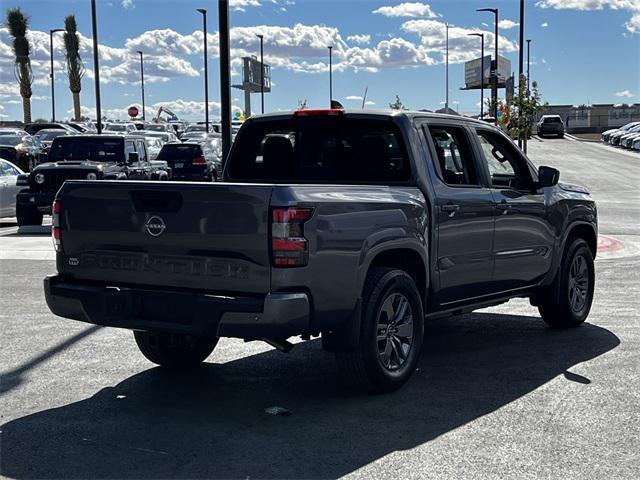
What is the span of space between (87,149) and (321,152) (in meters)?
12.9

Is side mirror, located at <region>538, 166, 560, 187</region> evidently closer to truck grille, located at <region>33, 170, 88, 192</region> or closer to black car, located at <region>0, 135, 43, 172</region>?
truck grille, located at <region>33, 170, 88, 192</region>

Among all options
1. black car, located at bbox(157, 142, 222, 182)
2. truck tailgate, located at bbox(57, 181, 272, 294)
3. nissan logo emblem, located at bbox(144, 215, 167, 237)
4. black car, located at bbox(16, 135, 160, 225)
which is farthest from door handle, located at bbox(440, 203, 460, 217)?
black car, located at bbox(157, 142, 222, 182)

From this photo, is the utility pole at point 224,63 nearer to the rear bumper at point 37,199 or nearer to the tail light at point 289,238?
the rear bumper at point 37,199

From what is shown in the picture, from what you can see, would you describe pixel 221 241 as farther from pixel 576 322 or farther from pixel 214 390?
pixel 576 322

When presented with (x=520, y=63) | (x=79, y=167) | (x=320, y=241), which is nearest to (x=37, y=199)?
(x=79, y=167)

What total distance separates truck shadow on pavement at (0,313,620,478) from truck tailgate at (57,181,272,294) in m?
0.87

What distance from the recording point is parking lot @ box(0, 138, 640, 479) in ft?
16.5

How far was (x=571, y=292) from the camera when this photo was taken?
356 inches

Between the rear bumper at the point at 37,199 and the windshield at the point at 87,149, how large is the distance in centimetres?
140

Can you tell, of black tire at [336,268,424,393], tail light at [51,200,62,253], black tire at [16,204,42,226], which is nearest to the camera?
black tire at [336,268,424,393]

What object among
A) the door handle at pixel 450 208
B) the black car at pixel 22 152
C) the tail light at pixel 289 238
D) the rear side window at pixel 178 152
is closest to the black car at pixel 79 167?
the rear side window at pixel 178 152

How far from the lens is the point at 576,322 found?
905cm

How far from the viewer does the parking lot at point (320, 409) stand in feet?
16.5

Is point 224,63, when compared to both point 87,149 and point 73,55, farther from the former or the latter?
point 73,55
